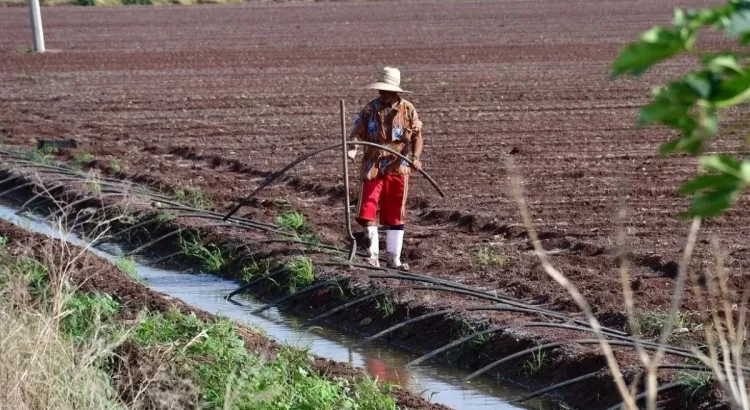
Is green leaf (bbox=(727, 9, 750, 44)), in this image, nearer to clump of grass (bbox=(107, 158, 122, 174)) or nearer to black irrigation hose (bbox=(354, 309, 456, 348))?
black irrigation hose (bbox=(354, 309, 456, 348))

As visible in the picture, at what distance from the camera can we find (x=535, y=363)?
6.73 m

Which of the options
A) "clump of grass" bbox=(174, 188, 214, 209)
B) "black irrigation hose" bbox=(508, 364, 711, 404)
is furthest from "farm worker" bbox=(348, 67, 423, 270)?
"clump of grass" bbox=(174, 188, 214, 209)

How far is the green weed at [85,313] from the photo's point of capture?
6358mm

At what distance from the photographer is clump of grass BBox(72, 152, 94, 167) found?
46.5ft

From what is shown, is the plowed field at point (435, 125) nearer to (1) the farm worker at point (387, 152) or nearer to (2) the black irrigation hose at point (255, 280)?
(1) the farm worker at point (387, 152)

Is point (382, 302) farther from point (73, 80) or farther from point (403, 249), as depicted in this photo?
point (73, 80)

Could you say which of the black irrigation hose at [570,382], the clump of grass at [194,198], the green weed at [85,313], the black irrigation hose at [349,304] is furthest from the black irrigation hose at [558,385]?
the clump of grass at [194,198]

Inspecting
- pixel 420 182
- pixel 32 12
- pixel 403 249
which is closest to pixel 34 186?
pixel 420 182

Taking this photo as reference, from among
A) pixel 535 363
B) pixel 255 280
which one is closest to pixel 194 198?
pixel 255 280

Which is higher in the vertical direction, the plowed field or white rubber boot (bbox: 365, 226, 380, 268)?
white rubber boot (bbox: 365, 226, 380, 268)

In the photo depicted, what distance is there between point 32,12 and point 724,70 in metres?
29.3

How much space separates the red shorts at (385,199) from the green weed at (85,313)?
80.5 inches

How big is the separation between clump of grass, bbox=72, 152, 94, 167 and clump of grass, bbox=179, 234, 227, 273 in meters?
4.18

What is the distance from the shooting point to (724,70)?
142 cm
